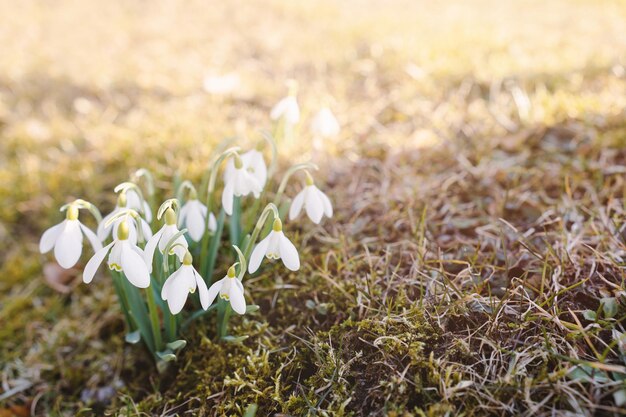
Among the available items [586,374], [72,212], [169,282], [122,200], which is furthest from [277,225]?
[586,374]

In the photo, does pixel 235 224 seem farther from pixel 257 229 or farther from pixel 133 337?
pixel 133 337

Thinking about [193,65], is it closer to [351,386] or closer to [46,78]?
[46,78]

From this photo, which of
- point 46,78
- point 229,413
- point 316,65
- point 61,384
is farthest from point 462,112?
point 46,78

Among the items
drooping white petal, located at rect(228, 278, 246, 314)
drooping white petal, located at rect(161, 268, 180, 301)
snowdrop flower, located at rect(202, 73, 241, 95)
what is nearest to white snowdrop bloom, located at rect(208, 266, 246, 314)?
drooping white petal, located at rect(228, 278, 246, 314)

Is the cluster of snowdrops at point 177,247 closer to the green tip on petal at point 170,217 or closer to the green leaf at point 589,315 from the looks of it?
the green tip on petal at point 170,217

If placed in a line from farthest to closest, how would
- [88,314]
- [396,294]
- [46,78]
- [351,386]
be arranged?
1. [46,78]
2. [88,314]
3. [396,294]
4. [351,386]

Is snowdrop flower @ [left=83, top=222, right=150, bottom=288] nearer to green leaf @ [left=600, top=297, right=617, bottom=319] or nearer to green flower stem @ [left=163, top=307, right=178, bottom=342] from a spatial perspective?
green flower stem @ [left=163, top=307, right=178, bottom=342]


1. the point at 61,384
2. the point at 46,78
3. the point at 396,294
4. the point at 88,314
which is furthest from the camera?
the point at 46,78
